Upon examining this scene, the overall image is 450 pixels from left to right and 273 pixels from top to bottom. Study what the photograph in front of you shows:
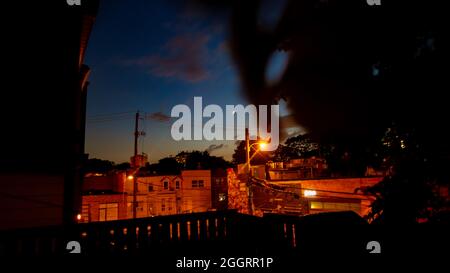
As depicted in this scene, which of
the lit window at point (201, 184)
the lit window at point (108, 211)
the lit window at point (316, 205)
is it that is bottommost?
the lit window at point (108, 211)

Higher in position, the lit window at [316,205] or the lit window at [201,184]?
the lit window at [201,184]

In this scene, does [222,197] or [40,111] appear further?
[222,197]

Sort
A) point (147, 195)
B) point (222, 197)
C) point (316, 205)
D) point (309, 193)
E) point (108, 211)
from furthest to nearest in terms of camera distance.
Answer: point (222, 197) → point (147, 195) → point (108, 211) → point (316, 205) → point (309, 193)

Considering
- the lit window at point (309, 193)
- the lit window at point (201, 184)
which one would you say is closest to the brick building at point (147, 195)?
the lit window at point (201, 184)

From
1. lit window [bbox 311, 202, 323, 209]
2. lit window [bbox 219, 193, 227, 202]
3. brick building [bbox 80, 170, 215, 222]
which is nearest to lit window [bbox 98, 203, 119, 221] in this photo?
brick building [bbox 80, 170, 215, 222]

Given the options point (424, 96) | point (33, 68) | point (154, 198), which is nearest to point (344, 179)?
point (424, 96)

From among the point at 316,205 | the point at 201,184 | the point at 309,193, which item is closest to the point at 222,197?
the point at 201,184

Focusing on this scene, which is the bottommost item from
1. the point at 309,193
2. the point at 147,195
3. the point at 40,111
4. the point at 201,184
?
the point at 147,195

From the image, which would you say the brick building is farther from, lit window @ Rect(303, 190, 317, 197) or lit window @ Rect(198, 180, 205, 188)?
lit window @ Rect(303, 190, 317, 197)

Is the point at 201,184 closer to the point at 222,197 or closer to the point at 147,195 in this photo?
the point at 222,197

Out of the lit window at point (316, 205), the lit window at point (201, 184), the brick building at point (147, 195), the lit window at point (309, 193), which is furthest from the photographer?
the lit window at point (201, 184)

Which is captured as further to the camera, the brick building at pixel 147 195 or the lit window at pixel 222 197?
the lit window at pixel 222 197

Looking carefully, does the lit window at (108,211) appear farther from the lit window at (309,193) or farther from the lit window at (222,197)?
the lit window at (309,193)
